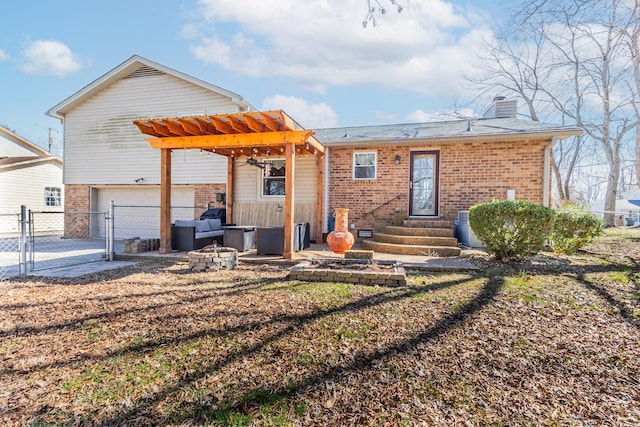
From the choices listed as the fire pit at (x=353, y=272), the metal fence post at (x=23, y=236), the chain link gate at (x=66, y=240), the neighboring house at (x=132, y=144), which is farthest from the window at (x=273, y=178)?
the metal fence post at (x=23, y=236)

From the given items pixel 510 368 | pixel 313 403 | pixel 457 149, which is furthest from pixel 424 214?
pixel 313 403

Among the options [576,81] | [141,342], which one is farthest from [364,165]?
[576,81]

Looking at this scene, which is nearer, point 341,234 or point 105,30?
point 341,234

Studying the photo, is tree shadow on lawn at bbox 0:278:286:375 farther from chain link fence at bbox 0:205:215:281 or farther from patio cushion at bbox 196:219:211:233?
chain link fence at bbox 0:205:215:281

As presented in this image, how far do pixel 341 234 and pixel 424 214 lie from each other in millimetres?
3284

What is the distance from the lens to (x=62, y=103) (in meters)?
12.3

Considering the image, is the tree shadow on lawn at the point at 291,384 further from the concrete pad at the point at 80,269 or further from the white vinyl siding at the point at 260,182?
the white vinyl siding at the point at 260,182

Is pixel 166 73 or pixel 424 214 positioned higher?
pixel 166 73

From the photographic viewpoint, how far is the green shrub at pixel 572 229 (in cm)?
763

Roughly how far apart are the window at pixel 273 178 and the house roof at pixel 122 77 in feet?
7.62

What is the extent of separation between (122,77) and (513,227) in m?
13.9

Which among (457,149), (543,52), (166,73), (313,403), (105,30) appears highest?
(543,52)

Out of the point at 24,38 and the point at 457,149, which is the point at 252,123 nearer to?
the point at 457,149

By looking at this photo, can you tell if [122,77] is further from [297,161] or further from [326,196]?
[326,196]
